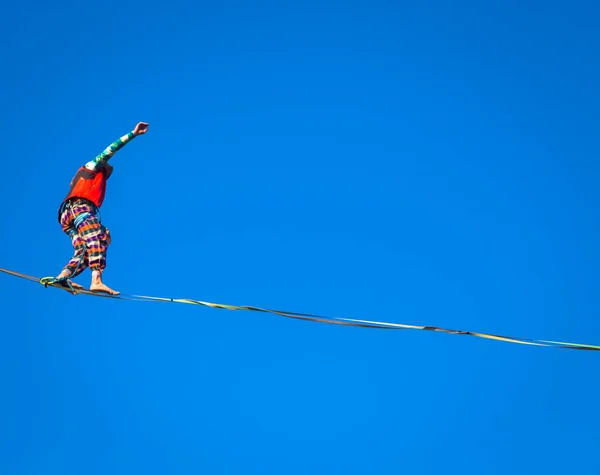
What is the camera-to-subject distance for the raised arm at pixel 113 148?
12.5m

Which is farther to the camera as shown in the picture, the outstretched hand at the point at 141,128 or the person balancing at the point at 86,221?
the person balancing at the point at 86,221

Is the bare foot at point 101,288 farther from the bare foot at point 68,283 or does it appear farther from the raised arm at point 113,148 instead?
the raised arm at point 113,148

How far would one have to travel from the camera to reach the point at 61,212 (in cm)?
1340

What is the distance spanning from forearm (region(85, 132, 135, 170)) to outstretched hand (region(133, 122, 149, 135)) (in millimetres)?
63

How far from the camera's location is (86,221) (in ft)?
43.0

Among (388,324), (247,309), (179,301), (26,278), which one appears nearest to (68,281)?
(26,278)

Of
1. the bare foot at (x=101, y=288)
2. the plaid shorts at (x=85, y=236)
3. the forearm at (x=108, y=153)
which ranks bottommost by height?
the bare foot at (x=101, y=288)

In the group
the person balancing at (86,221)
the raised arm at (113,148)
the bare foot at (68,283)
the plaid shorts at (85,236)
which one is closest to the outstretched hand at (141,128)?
the raised arm at (113,148)

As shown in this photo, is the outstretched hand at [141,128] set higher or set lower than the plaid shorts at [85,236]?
higher

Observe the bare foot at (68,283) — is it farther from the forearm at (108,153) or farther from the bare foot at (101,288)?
the forearm at (108,153)

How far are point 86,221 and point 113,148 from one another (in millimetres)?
1149

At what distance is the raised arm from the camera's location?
41.1ft

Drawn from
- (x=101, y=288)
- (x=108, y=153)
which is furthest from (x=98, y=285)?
(x=108, y=153)

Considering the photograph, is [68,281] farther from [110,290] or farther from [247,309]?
[247,309]
